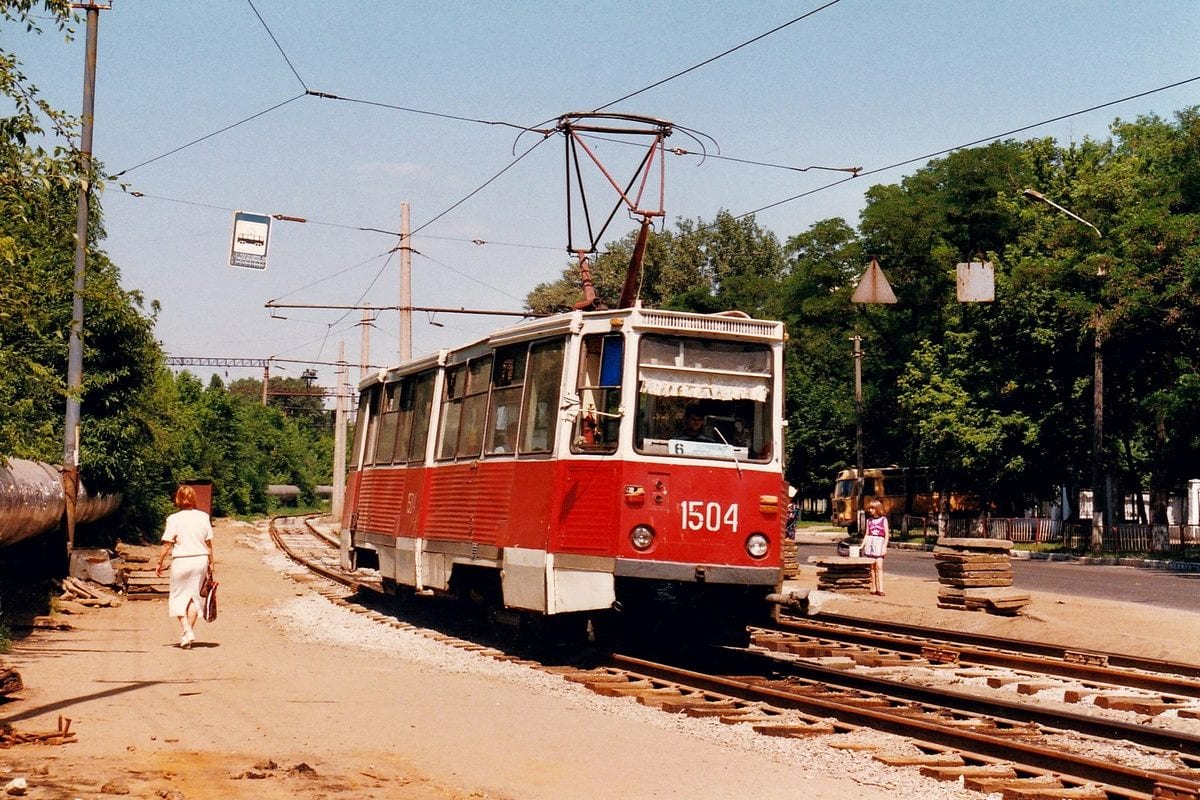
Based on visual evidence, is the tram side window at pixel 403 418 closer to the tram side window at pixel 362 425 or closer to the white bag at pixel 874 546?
the tram side window at pixel 362 425

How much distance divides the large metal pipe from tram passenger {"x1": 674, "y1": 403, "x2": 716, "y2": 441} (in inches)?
257

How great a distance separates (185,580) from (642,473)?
5089 mm

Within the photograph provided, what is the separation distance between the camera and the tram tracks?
8344mm

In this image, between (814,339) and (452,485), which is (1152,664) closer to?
(452,485)

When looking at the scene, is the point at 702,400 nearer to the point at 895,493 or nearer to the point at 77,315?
the point at 77,315

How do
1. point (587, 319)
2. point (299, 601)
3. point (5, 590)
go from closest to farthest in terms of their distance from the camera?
point (587, 319) < point (5, 590) < point (299, 601)

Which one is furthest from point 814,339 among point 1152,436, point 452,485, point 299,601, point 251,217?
point 452,485

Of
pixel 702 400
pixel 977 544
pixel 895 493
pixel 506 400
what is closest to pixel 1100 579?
pixel 977 544

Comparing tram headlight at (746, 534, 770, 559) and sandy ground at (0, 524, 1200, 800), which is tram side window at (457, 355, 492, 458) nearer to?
sandy ground at (0, 524, 1200, 800)

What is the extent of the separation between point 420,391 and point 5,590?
22.2 ft

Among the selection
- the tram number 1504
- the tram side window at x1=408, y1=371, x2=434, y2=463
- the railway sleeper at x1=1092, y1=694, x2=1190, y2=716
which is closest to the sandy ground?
the tram number 1504

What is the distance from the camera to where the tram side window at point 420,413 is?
716 inches

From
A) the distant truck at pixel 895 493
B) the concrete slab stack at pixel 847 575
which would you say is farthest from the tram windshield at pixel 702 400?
the distant truck at pixel 895 493

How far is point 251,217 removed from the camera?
2798 centimetres
